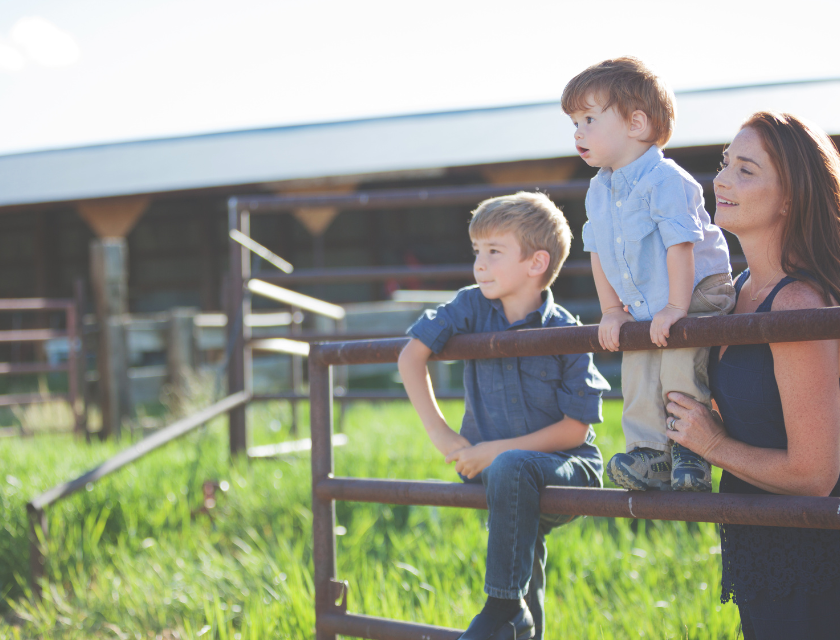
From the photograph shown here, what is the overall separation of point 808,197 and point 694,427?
442 millimetres

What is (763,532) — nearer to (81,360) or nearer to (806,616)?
(806,616)

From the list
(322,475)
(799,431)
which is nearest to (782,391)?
(799,431)

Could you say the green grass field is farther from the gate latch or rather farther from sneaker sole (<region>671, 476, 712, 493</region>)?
sneaker sole (<region>671, 476, 712, 493</region>)

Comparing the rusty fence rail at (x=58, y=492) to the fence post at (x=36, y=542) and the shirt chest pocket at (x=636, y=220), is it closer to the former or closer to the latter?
the fence post at (x=36, y=542)

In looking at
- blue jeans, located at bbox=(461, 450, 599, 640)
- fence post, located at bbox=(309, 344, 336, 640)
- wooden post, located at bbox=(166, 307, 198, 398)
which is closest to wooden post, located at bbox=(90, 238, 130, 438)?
wooden post, located at bbox=(166, 307, 198, 398)

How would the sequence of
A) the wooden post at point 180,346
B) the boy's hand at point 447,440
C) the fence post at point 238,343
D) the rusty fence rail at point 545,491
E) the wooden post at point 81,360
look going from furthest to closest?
1. the wooden post at point 180,346
2. the wooden post at point 81,360
3. the fence post at point 238,343
4. the boy's hand at point 447,440
5. the rusty fence rail at point 545,491

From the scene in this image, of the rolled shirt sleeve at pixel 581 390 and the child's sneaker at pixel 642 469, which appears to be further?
the rolled shirt sleeve at pixel 581 390

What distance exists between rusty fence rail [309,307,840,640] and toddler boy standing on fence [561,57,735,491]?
0.04 meters

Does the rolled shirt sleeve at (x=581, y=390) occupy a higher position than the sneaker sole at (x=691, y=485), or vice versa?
the rolled shirt sleeve at (x=581, y=390)

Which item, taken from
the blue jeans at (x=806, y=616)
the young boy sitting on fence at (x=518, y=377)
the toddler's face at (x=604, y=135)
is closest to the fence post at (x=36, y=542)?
the young boy sitting on fence at (x=518, y=377)

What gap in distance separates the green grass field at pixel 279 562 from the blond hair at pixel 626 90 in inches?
46.4

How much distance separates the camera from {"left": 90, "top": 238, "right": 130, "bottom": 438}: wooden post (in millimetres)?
5996

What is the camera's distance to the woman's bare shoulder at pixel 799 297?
1.32 metres

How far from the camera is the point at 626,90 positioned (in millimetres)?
1518
